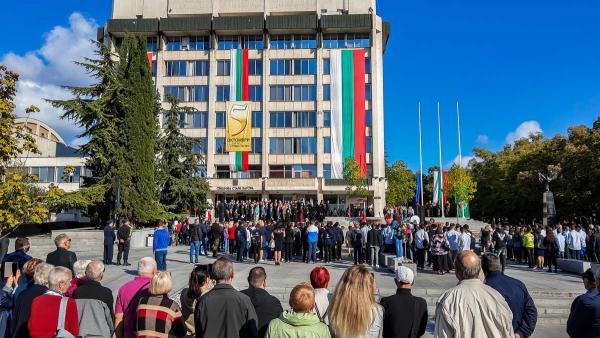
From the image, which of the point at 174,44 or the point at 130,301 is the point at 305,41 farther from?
the point at 130,301

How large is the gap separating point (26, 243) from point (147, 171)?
21600 mm

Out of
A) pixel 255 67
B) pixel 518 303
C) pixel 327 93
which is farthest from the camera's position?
pixel 255 67

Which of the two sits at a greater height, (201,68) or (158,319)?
(201,68)

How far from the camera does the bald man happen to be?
3941mm

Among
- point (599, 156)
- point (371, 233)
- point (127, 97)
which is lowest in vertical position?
point (371, 233)

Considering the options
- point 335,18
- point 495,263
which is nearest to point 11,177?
point 495,263

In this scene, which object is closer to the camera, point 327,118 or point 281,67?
Answer: point 327,118

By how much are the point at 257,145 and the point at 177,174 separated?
17.4 metres

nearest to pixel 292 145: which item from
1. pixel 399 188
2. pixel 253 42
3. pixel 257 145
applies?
pixel 257 145

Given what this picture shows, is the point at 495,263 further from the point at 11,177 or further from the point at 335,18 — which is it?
the point at 335,18

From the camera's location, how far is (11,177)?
1644 centimetres

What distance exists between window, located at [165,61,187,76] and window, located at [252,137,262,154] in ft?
38.9

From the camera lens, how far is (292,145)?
175 feet

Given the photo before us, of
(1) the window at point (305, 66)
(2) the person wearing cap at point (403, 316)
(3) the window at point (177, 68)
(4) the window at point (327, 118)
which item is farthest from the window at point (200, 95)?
(2) the person wearing cap at point (403, 316)
